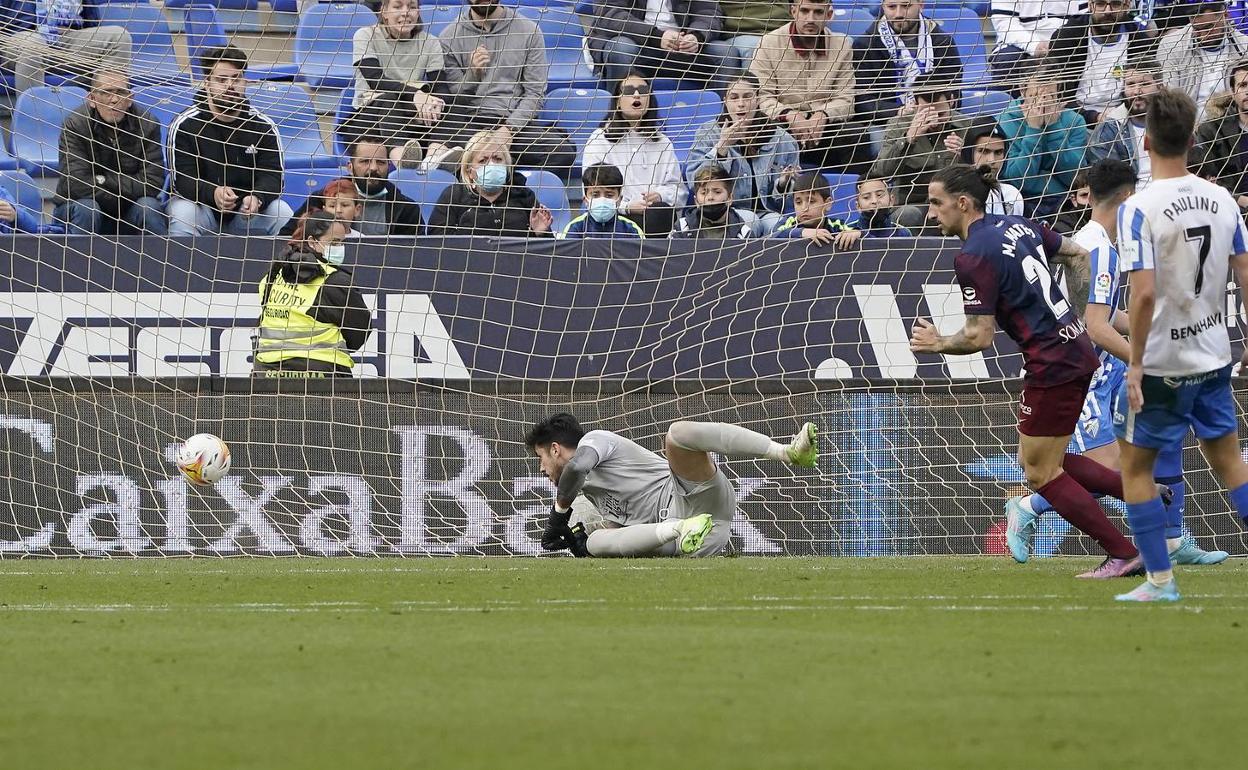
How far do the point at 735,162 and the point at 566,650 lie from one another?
7.99 meters

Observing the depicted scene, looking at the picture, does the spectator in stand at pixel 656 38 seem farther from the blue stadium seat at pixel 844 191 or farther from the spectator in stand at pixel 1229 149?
the spectator in stand at pixel 1229 149

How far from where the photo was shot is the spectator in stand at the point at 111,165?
11.8m

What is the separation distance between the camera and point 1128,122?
1166 centimetres

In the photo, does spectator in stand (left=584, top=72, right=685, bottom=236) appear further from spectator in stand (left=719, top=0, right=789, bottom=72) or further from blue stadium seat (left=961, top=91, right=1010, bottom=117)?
blue stadium seat (left=961, top=91, right=1010, bottom=117)

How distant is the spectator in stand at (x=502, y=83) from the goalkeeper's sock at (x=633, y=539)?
3384mm

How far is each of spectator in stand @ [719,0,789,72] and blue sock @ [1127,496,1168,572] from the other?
21.9 feet

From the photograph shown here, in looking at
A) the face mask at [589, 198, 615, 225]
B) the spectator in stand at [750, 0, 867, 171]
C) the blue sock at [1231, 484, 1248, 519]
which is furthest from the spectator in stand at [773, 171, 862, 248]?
the blue sock at [1231, 484, 1248, 519]

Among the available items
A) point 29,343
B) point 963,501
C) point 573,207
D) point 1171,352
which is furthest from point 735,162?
point 1171,352

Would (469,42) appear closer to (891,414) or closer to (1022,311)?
(891,414)

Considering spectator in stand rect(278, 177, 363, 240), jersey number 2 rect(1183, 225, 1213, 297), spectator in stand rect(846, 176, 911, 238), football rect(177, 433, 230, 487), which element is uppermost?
jersey number 2 rect(1183, 225, 1213, 297)

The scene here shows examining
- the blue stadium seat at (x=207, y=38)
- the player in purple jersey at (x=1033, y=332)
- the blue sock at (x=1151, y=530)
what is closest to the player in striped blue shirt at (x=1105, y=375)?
the player in purple jersey at (x=1033, y=332)

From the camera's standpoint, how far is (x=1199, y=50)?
11.1 m

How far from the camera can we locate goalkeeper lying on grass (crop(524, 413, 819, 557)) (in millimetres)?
9469

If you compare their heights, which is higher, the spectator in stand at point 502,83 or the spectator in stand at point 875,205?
the spectator in stand at point 502,83
